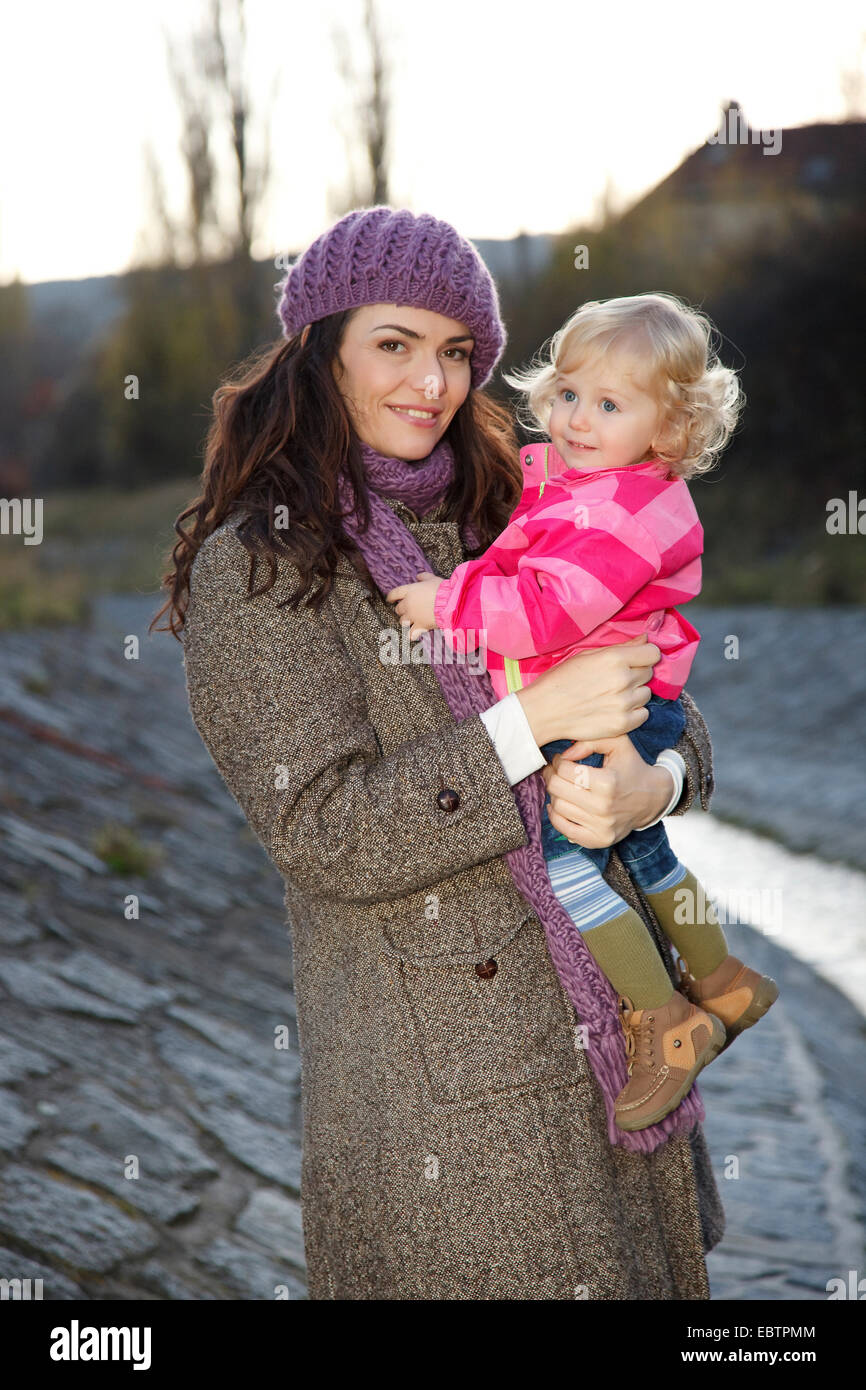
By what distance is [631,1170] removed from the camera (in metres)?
2.05

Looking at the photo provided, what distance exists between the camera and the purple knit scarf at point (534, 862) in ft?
6.47

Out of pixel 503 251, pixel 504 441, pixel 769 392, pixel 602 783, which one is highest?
pixel 503 251

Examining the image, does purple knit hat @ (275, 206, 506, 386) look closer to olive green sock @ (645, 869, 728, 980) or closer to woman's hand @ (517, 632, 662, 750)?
woman's hand @ (517, 632, 662, 750)

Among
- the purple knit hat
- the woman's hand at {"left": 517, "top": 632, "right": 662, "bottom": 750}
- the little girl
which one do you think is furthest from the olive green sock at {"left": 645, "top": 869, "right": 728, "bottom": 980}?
the purple knit hat

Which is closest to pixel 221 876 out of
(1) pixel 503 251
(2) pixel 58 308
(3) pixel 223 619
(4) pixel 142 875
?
(4) pixel 142 875

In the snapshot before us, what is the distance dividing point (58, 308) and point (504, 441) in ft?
170

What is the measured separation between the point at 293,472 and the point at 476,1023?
86 centimetres

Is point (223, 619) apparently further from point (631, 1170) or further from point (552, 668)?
point (631, 1170)

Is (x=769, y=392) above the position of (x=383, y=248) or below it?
above

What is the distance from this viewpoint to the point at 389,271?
218 centimetres

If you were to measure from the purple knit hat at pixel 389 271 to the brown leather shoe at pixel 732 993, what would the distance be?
3.84ft

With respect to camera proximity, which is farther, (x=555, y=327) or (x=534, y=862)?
(x=555, y=327)

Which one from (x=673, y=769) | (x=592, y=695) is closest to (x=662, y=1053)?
(x=673, y=769)

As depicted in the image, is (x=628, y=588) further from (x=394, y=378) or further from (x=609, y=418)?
(x=394, y=378)
